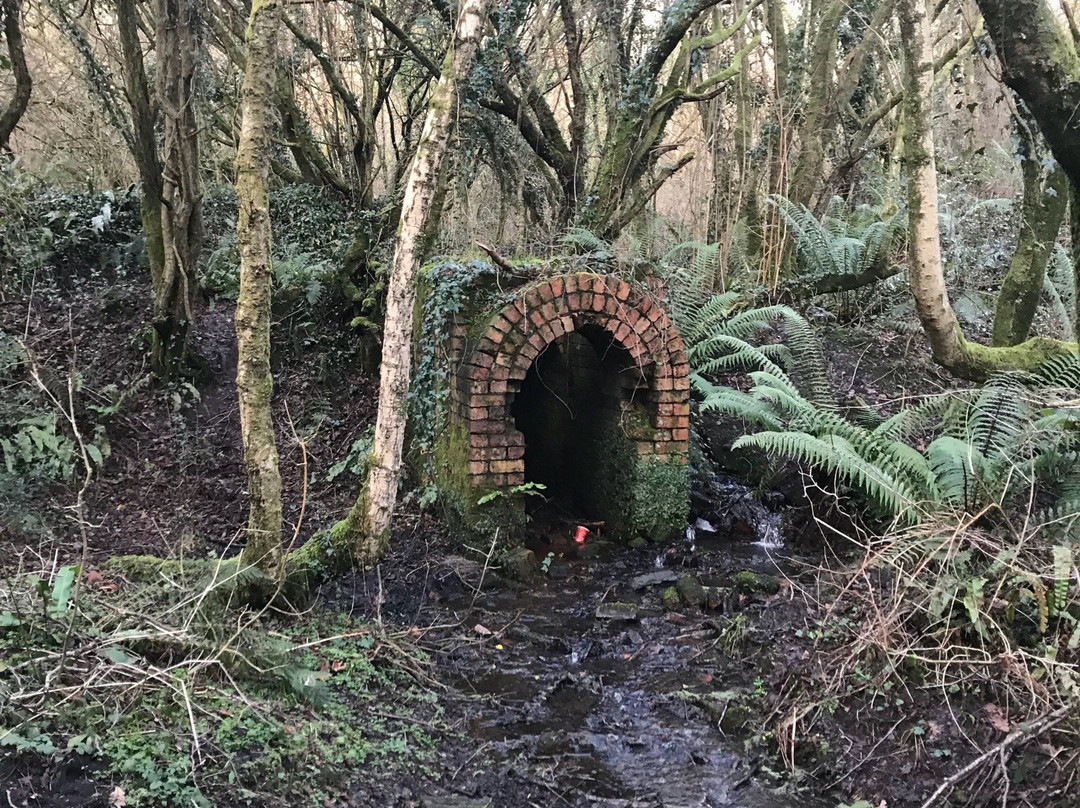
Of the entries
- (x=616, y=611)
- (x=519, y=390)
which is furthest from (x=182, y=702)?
(x=519, y=390)

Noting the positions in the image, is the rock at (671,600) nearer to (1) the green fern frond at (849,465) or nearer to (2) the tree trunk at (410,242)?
(1) the green fern frond at (849,465)

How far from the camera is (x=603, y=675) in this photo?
369 cm

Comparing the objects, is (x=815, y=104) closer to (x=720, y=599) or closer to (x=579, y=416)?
(x=579, y=416)

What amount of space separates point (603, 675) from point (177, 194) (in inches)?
214

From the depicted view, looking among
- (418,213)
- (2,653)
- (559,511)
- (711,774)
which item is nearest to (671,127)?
(559,511)

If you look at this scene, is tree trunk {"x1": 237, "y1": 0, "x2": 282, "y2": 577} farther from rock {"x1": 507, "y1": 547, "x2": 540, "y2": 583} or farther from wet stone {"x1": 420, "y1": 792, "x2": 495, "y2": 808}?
rock {"x1": 507, "y1": 547, "x2": 540, "y2": 583}

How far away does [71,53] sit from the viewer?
873 cm

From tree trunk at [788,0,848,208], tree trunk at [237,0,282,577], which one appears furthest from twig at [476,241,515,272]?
tree trunk at [788,0,848,208]

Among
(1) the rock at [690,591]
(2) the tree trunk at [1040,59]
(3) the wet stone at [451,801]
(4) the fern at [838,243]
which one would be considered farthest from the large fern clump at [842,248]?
(3) the wet stone at [451,801]

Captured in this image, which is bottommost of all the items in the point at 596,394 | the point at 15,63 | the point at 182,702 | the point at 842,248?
the point at 182,702

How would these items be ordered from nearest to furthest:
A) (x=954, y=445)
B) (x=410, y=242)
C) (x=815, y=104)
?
(x=410, y=242), (x=954, y=445), (x=815, y=104)

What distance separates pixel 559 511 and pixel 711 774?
10.7ft

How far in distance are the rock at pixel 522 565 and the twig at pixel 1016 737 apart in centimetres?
281

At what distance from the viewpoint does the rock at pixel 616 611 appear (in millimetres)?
4312
